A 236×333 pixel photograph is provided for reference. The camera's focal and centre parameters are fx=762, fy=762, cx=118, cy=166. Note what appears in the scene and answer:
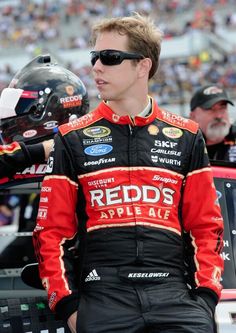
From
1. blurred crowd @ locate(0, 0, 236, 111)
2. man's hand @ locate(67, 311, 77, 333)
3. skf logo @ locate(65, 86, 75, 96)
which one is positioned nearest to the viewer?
man's hand @ locate(67, 311, 77, 333)

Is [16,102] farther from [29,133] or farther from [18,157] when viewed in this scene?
[18,157]

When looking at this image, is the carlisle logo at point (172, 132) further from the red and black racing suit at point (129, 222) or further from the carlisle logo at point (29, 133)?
the carlisle logo at point (29, 133)

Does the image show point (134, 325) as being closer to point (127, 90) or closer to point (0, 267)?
point (127, 90)

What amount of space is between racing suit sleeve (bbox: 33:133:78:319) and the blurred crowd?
79.2ft

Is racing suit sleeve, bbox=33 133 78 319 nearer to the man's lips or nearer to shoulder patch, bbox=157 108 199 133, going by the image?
the man's lips

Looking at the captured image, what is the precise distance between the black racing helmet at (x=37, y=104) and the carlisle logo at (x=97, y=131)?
907 millimetres

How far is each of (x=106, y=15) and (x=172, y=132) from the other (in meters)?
31.5

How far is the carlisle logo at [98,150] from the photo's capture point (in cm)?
329

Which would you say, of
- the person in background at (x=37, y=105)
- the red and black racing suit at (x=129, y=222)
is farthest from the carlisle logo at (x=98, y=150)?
the person in background at (x=37, y=105)

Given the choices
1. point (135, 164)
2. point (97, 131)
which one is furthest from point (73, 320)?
point (97, 131)

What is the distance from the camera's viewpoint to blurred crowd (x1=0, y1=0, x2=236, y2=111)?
29719 mm

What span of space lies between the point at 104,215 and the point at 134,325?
1.60ft

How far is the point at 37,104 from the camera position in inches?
169

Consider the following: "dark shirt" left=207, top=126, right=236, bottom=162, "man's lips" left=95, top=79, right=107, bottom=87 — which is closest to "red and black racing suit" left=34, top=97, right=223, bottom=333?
"man's lips" left=95, top=79, right=107, bottom=87
